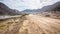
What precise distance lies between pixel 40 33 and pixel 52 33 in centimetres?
67

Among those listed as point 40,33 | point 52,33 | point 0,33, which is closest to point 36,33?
point 40,33

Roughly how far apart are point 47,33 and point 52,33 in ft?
0.88

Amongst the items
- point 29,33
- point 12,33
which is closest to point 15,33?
point 12,33

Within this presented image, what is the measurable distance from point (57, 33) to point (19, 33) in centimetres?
205

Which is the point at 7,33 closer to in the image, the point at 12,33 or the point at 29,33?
the point at 12,33

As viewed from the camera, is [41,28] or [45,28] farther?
[41,28]

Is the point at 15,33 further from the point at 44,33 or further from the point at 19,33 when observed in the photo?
the point at 44,33

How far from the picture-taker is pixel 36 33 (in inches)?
276

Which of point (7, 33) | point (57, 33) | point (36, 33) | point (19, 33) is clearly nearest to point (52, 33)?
point (57, 33)

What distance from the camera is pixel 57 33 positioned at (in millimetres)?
6660

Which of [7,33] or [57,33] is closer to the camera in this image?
[57,33]

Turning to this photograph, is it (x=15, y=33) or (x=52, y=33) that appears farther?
(x=15, y=33)

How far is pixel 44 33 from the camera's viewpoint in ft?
Result: 22.9

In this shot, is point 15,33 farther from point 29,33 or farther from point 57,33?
point 57,33
